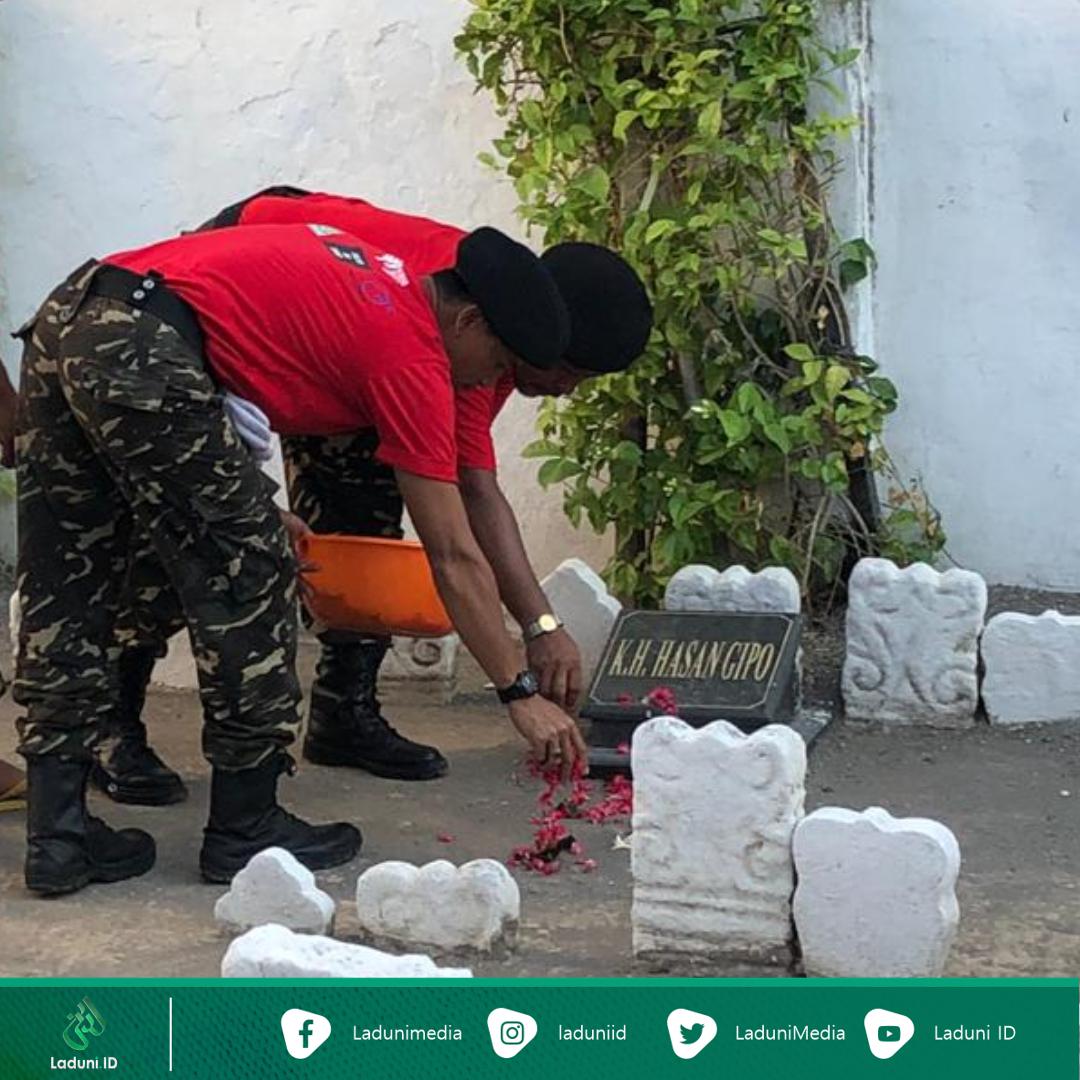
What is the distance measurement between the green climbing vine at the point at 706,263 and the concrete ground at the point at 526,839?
2.37ft

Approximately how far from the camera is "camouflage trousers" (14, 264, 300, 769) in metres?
4.08

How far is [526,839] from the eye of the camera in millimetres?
4711

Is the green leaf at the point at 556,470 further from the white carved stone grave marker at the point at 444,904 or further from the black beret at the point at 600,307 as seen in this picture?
the white carved stone grave marker at the point at 444,904

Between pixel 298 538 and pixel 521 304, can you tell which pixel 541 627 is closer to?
pixel 298 538

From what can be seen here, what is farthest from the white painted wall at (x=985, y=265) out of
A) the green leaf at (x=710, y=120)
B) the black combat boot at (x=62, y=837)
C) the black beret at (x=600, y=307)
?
the black combat boot at (x=62, y=837)

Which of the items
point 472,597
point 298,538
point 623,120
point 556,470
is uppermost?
point 623,120

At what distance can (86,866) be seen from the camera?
4402mm

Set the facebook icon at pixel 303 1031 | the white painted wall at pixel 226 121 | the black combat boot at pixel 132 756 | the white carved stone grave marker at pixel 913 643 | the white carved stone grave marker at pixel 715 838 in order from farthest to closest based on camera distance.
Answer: the white painted wall at pixel 226 121, the white carved stone grave marker at pixel 913 643, the black combat boot at pixel 132 756, the white carved stone grave marker at pixel 715 838, the facebook icon at pixel 303 1031

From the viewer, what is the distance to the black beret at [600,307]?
4195 millimetres

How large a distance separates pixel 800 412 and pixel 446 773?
1.49m

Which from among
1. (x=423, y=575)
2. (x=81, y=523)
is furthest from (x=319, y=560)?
(x=81, y=523)

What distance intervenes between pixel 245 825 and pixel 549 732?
773mm

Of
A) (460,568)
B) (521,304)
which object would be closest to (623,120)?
(521,304)

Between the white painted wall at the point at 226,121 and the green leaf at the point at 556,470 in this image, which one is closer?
the green leaf at the point at 556,470
